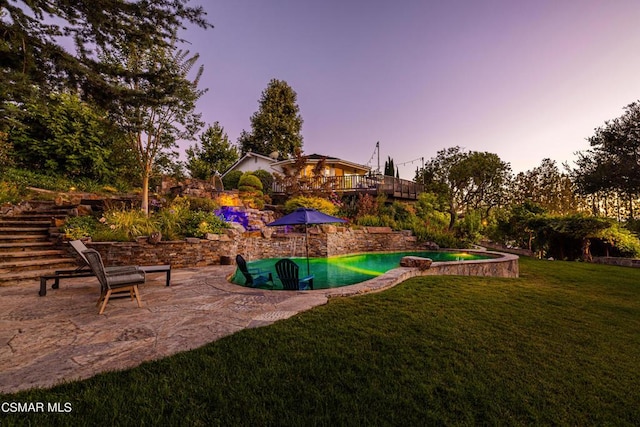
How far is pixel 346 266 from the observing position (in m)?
10.0

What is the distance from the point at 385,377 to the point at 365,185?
55.5ft

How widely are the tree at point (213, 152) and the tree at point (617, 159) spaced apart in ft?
105

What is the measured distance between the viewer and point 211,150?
25.6 metres

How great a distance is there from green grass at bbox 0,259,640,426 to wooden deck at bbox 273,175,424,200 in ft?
46.5

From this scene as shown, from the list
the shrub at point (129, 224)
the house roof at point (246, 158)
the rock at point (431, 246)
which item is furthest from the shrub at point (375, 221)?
the house roof at point (246, 158)

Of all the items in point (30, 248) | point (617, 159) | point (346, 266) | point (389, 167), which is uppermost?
point (389, 167)

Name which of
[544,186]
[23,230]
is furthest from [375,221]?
[544,186]

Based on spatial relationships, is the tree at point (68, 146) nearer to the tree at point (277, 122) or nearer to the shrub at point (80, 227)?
the shrub at point (80, 227)

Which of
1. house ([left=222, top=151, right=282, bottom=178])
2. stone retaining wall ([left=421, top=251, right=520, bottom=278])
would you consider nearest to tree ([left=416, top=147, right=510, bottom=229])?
stone retaining wall ([left=421, top=251, right=520, bottom=278])

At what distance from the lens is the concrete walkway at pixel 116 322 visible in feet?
7.66

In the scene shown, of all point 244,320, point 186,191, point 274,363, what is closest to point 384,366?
point 274,363

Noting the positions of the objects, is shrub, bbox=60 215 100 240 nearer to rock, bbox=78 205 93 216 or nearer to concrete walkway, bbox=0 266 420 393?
rock, bbox=78 205 93 216

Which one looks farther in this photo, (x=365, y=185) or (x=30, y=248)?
(x=365, y=185)

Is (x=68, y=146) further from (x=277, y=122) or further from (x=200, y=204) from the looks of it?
(x=277, y=122)
